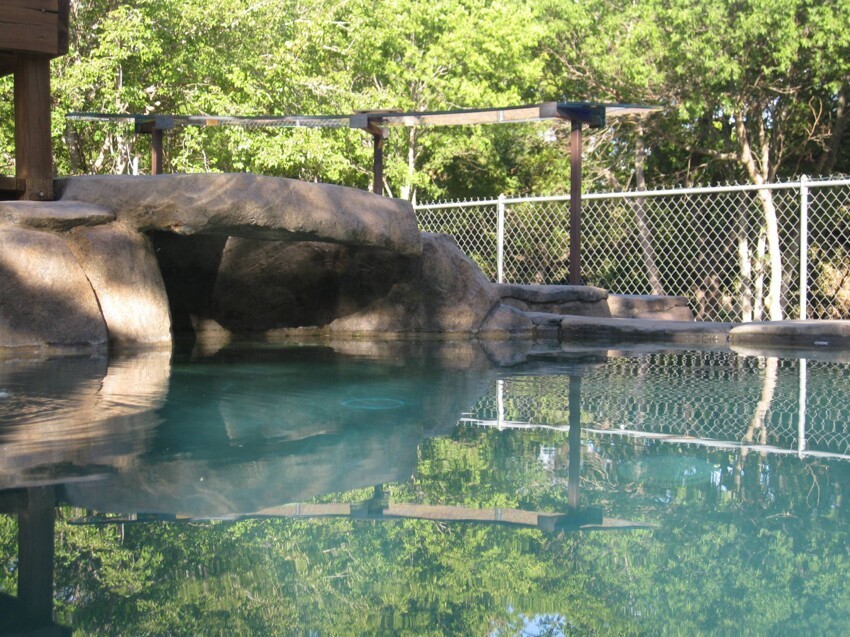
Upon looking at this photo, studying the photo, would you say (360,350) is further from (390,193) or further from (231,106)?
(390,193)

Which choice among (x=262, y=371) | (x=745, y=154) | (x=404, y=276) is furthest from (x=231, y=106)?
(x=262, y=371)

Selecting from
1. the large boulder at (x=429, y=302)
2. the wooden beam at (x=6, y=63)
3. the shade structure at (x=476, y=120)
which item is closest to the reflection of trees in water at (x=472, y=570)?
the large boulder at (x=429, y=302)

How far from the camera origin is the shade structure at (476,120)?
8.04 metres

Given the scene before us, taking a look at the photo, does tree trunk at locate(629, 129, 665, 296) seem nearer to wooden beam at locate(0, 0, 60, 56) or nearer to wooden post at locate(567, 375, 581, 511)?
wooden beam at locate(0, 0, 60, 56)

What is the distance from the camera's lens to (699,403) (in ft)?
11.2

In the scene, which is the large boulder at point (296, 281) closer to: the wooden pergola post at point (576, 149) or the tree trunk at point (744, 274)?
the wooden pergola post at point (576, 149)

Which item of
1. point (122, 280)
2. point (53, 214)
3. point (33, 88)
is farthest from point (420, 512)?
point (33, 88)

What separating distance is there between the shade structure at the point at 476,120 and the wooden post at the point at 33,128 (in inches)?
94.8

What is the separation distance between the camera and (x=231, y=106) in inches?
618

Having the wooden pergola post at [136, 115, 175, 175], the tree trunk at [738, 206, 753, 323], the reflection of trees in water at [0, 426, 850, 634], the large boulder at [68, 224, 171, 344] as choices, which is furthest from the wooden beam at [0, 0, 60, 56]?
the tree trunk at [738, 206, 753, 323]

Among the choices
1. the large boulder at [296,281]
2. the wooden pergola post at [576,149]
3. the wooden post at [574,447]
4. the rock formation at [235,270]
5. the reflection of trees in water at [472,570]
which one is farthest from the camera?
the wooden pergola post at [576,149]

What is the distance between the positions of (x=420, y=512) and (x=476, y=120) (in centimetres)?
666

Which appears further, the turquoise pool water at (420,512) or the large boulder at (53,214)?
the large boulder at (53,214)

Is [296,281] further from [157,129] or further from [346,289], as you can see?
[157,129]
